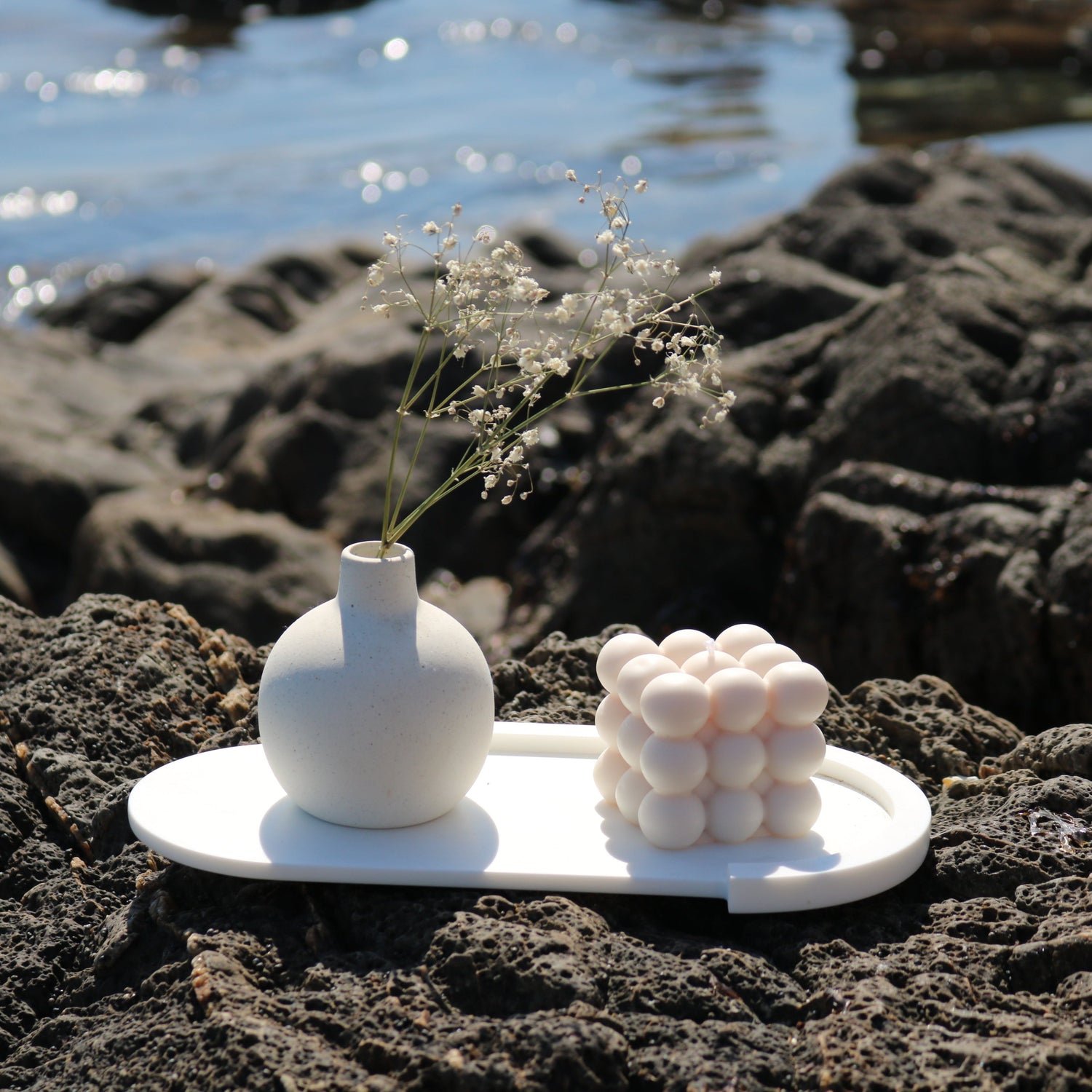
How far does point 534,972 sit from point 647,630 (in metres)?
3.40

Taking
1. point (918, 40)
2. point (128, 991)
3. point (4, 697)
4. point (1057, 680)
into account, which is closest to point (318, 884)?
point (128, 991)

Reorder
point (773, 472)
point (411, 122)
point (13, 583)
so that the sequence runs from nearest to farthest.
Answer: point (773, 472) → point (13, 583) → point (411, 122)

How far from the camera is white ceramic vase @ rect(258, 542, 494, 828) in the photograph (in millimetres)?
2422

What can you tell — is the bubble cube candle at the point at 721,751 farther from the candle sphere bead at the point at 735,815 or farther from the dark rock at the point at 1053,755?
the dark rock at the point at 1053,755

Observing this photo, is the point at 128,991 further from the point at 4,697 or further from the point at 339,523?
the point at 339,523

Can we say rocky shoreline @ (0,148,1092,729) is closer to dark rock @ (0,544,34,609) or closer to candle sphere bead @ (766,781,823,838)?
dark rock @ (0,544,34,609)

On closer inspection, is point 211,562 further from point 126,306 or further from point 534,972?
point 126,306

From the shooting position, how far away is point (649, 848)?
2.43 m

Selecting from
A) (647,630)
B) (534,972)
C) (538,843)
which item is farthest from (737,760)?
(647,630)

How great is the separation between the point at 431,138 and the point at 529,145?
5.63 ft

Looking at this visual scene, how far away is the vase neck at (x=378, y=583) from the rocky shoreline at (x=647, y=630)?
0.53m

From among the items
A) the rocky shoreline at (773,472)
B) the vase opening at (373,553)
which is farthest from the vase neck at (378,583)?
the rocky shoreline at (773,472)

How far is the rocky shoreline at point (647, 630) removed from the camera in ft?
6.81

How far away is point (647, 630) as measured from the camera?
5.46m
